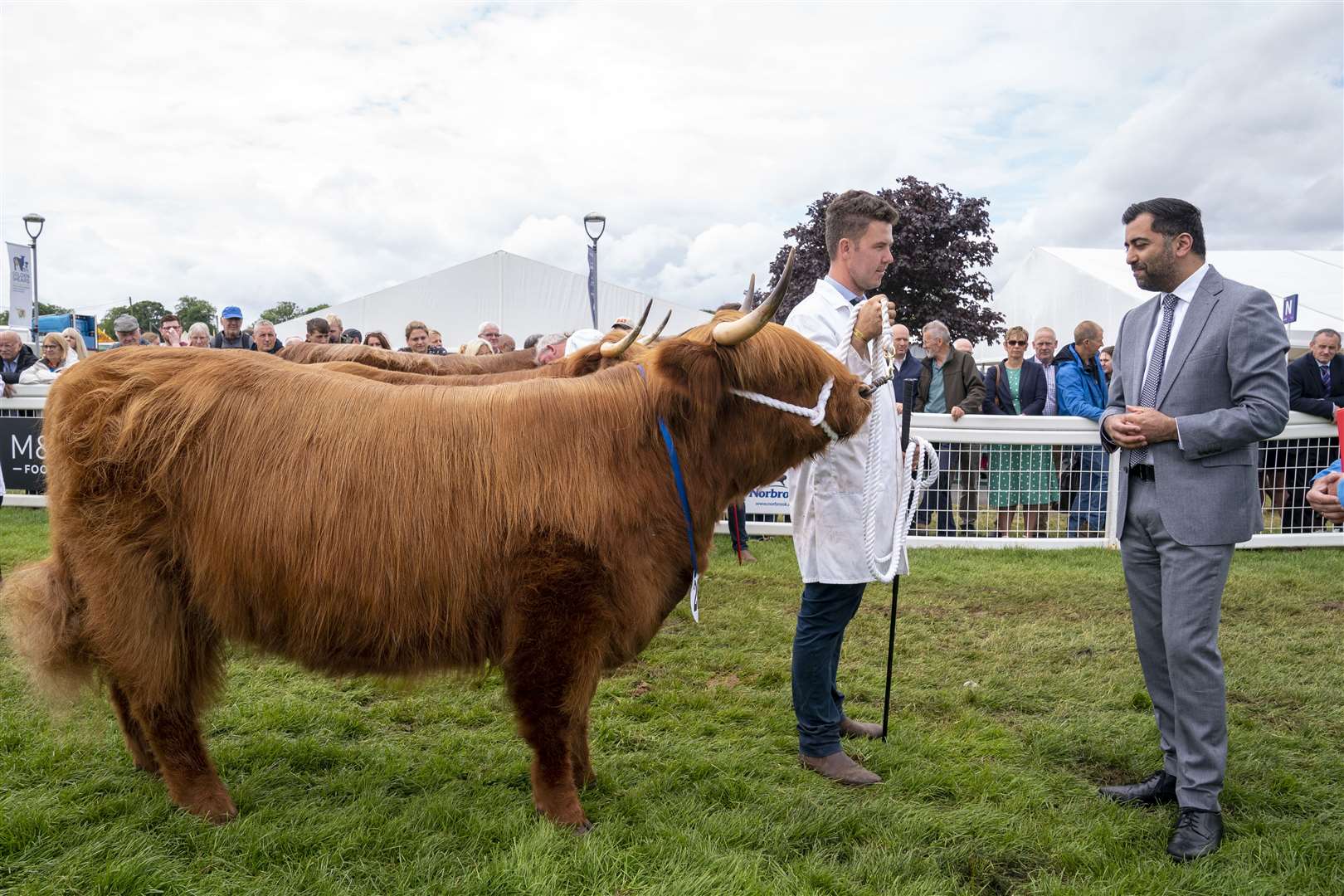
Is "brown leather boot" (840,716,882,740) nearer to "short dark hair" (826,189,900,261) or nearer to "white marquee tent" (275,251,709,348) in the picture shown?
"short dark hair" (826,189,900,261)

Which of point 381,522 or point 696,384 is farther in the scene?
point 696,384

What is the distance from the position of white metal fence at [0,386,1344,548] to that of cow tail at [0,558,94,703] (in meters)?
6.53

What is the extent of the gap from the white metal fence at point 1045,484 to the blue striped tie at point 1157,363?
5.00 m

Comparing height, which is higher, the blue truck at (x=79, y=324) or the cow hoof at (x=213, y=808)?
the blue truck at (x=79, y=324)

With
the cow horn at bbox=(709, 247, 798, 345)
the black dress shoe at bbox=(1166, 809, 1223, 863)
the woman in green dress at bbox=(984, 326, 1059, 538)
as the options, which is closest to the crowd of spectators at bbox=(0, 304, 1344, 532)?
the woman in green dress at bbox=(984, 326, 1059, 538)

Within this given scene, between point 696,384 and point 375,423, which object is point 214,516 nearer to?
point 375,423

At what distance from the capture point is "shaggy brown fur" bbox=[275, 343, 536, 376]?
19.9 ft

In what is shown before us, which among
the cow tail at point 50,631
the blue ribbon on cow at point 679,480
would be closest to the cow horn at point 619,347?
the blue ribbon on cow at point 679,480

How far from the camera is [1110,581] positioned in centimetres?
732

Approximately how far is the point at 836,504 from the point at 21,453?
10.9 m

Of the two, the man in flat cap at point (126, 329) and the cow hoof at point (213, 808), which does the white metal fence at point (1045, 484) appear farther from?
the man in flat cap at point (126, 329)

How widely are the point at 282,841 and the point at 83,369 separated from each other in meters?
1.79

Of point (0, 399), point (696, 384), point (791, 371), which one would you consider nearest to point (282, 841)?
point (696, 384)

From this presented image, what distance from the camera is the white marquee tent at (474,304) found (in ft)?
68.0
